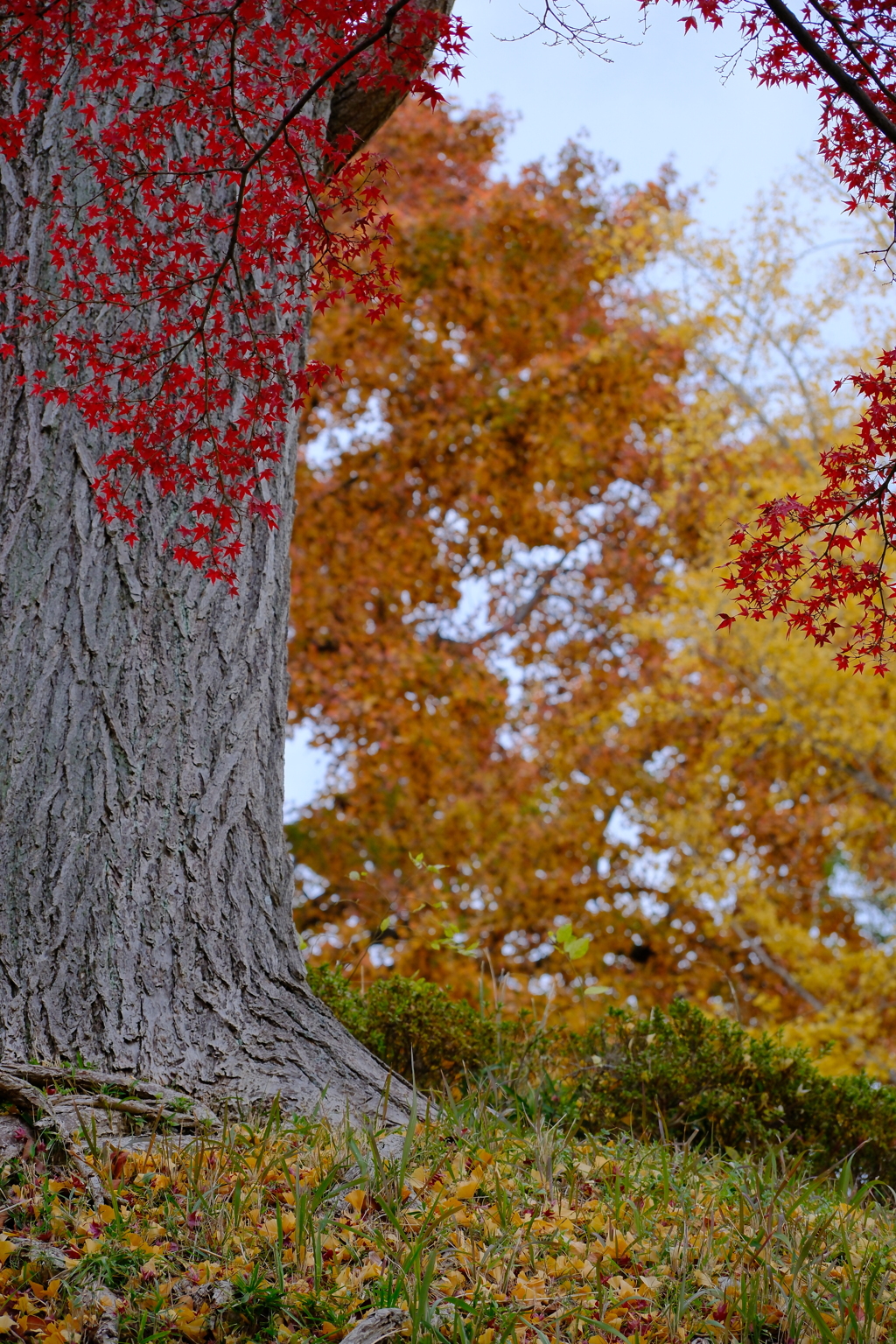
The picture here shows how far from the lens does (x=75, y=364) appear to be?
321 cm

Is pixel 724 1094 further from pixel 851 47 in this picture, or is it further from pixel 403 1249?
pixel 851 47

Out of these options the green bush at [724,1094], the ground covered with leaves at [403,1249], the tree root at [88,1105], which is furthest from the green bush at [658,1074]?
the tree root at [88,1105]

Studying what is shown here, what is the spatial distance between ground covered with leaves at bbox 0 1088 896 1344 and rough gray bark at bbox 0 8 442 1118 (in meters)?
0.30

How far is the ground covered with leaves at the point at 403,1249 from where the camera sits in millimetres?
2062

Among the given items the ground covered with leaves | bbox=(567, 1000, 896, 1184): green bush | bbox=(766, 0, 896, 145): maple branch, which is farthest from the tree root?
bbox=(766, 0, 896, 145): maple branch

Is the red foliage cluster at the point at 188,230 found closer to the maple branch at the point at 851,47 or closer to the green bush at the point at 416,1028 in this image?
the maple branch at the point at 851,47

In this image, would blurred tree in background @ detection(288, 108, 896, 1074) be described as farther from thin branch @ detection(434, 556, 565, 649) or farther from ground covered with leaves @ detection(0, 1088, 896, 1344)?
ground covered with leaves @ detection(0, 1088, 896, 1344)

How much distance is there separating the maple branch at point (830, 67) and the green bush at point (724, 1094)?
3006 millimetres

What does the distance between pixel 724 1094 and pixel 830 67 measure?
321cm

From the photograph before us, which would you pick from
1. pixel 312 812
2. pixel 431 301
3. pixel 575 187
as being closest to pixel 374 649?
pixel 312 812

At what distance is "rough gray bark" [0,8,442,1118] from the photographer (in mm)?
2820

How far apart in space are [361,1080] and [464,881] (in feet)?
24.5

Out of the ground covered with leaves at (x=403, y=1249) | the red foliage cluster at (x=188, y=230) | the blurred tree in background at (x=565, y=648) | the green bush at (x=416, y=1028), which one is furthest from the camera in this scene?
Answer: the blurred tree in background at (x=565, y=648)

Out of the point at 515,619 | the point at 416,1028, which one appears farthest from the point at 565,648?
the point at 416,1028
